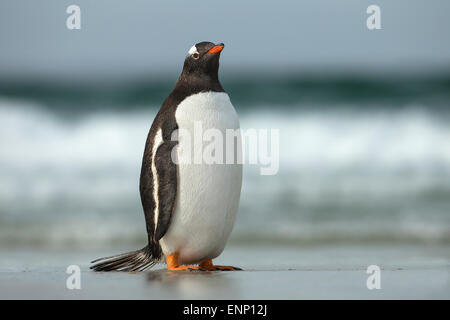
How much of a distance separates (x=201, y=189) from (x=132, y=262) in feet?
2.19

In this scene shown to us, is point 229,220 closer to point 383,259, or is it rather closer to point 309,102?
point 383,259

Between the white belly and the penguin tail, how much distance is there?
13 cm

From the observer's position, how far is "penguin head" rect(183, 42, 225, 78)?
3.75 metres

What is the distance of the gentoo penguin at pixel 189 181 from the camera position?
11.8ft

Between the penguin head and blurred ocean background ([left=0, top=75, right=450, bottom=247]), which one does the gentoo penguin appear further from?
blurred ocean background ([left=0, top=75, right=450, bottom=247])

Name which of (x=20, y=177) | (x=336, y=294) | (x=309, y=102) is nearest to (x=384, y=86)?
(x=309, y=102)

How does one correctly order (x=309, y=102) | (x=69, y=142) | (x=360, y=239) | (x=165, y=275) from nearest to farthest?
(x=165, y=275), (x=360, y=239), (x=69, y=142), (x=309, y=102)

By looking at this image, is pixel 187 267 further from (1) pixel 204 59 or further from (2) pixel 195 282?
(1) pixel 204 59

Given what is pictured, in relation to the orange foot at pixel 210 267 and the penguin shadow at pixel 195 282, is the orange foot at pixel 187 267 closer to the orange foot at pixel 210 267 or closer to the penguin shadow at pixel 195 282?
the orange foot at pixel 210 267

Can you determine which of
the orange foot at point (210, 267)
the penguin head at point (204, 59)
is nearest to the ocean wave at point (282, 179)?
the orange foot at point (210, 267)

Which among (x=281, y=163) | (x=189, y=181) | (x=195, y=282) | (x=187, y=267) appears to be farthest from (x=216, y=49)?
(x=281, y=163)

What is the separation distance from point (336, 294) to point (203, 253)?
48.7 inches

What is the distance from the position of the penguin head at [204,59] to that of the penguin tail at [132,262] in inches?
44.1

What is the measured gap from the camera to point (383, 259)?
16.3 feet
